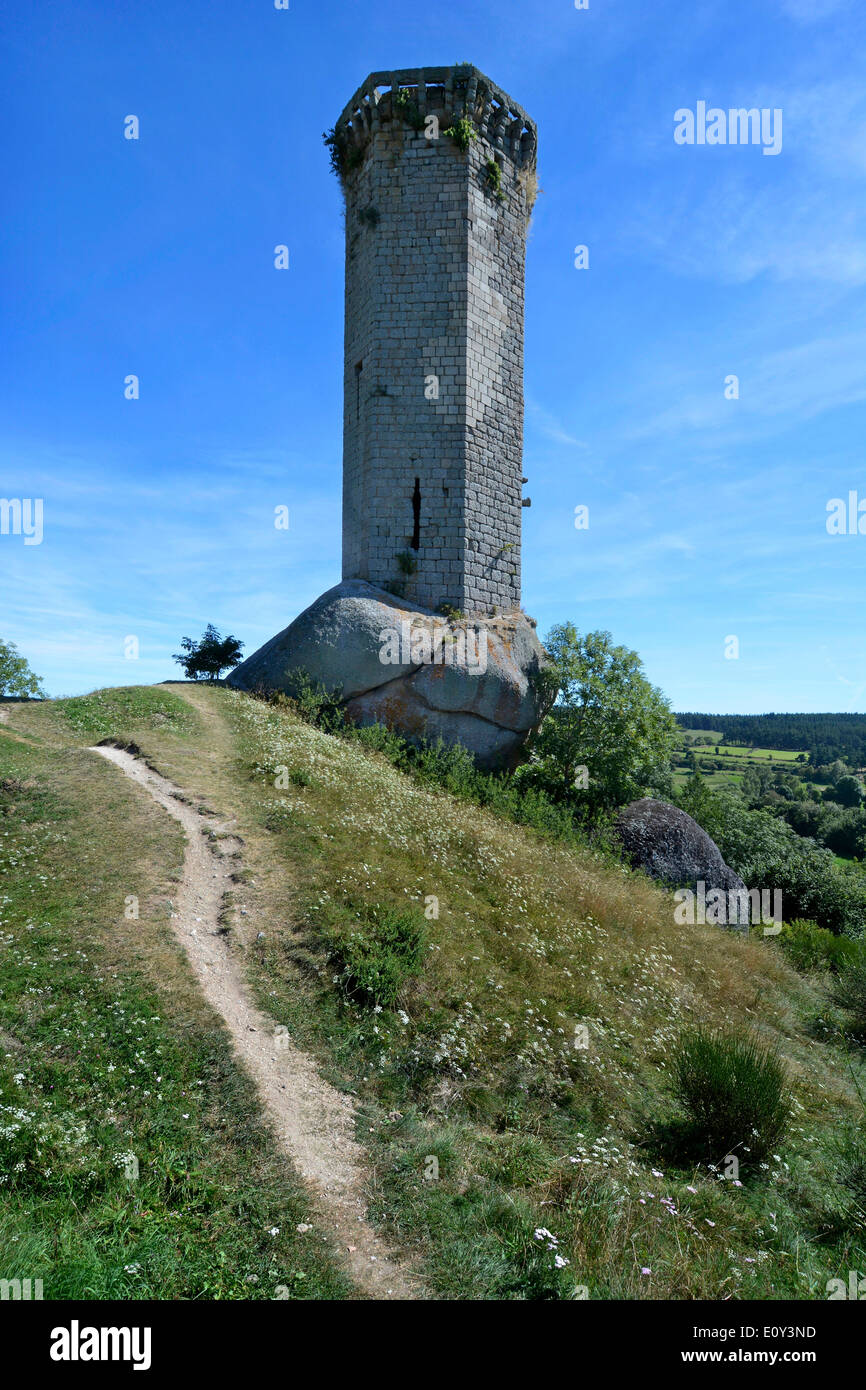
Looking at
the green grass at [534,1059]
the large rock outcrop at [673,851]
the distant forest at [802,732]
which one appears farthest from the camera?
the distant forest at [802,732]

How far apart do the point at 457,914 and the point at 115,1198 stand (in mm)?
5021

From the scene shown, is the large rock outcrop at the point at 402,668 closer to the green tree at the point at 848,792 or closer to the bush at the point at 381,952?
the bush at the point at 381,952

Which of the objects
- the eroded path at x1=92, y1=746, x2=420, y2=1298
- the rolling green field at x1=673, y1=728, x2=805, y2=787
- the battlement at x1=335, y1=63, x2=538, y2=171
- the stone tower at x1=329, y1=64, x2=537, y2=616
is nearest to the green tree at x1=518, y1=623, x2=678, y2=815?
the stone tower at x1=329, y1=64, x2=537, y2=616

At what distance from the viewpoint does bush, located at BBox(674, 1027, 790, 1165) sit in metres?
6.07

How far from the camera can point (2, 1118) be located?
14.9 ft

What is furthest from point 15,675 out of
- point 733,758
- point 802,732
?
point 802,732

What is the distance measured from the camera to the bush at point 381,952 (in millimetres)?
6801

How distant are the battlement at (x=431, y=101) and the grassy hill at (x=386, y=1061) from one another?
17.8 meters

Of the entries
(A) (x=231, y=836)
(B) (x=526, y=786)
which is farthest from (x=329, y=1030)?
(B) (x=526, y=786)

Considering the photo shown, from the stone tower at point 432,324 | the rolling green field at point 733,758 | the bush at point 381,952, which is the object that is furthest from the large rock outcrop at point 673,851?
the rolling green field at point 733,758

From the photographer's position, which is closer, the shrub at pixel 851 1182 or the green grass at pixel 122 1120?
the green grass at pixel 122 1120
